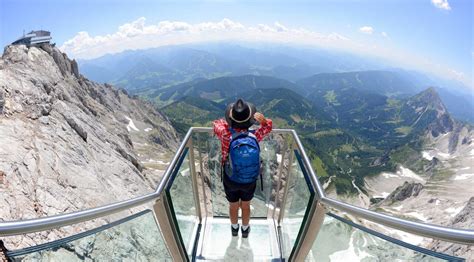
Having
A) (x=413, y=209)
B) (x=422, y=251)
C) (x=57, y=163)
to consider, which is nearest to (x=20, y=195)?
(x=57, y=163)

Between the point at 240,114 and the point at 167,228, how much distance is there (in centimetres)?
189

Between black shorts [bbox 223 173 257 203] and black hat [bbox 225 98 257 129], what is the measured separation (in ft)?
3.03

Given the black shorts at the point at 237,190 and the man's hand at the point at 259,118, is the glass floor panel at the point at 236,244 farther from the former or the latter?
the man's hand at the point at 259,118

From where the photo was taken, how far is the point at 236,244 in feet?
18.8

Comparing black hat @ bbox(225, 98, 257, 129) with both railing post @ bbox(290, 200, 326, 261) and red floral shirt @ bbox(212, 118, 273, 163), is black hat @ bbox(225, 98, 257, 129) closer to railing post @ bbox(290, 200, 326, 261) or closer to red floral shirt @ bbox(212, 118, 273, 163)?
red floral shirt @ bbox(212, 118, 273, 163)

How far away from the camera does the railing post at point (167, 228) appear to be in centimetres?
364

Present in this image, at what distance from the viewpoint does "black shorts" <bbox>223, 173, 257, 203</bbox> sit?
5.05 metres

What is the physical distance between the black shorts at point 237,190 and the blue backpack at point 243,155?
0.72 feet

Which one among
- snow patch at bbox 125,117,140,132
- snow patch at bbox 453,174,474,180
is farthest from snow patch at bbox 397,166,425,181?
snow patch at bbox 125,117,140,132

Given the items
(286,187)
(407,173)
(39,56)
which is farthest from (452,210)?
(39,56)

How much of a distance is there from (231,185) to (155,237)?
153 centimetres

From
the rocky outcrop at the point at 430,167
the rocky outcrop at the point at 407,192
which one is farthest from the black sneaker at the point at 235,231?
the rocky outcrop at the point at 430,167

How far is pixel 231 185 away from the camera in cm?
507

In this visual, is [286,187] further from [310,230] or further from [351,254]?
[351,254]
